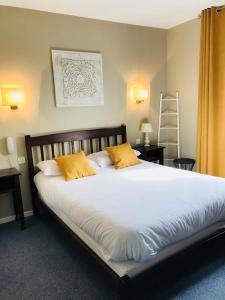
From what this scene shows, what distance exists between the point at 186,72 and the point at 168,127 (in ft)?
3.29

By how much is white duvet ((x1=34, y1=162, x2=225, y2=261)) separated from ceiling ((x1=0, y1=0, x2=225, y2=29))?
2.14 metres

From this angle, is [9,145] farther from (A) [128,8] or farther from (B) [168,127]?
(B) [168,127]

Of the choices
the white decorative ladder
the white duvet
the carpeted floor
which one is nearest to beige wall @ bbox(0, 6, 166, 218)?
the white decorative ladder

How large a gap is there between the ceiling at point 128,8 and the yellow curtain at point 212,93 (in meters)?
0.29

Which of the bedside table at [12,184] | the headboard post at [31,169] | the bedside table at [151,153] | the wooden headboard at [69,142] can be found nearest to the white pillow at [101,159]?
the wooden headboard at [69,142]

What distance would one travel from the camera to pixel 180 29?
417 cm

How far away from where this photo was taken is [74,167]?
3.12 metres

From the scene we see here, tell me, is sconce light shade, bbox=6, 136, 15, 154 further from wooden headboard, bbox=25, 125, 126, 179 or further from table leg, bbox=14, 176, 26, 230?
table leg, bbox=14, 176, 26, 230

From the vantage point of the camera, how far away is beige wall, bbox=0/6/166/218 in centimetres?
319

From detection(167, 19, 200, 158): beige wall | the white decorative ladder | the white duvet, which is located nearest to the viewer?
the white duvet

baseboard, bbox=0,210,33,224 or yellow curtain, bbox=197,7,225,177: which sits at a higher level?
yellow curtain, bbox=197,7,225,177

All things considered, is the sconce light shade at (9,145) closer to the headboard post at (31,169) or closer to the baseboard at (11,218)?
the headboard post at (31,169)

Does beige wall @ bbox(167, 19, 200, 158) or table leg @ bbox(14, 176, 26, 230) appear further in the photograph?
beige wall @ bbox(167, 19, 200, 158)

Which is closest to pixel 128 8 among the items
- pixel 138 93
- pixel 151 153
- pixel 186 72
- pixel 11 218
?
pixel 138 93
